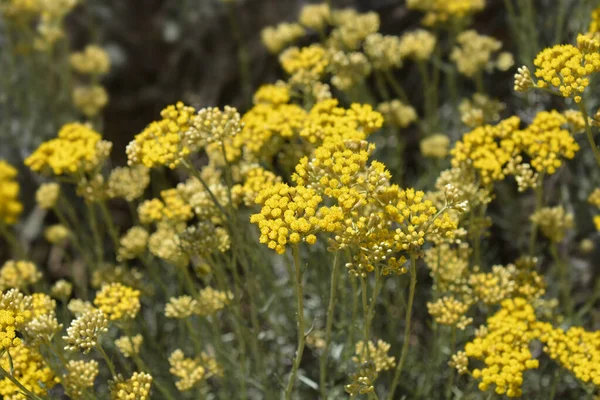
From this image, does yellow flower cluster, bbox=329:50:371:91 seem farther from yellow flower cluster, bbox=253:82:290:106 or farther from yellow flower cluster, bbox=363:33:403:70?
yellow flower cluster, bbox=253:82:290:106

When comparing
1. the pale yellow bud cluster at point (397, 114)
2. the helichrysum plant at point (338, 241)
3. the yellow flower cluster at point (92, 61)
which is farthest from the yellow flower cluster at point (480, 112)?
the yellow flower cluster at point (92, 61)

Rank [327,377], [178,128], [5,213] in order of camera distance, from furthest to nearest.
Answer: [5,213] → [327,377] → [178,128]

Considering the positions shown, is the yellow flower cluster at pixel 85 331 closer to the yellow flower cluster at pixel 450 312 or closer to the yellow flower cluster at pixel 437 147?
the yellow flower cluster at pixel 450 312

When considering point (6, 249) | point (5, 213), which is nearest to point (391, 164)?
point (5, 213)

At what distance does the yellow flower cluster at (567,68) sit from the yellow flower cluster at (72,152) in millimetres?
1672

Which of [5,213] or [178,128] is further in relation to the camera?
[5,213]

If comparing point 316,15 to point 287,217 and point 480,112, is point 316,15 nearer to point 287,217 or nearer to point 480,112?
point 480,112

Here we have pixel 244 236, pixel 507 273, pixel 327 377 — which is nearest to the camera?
pixel 507 273

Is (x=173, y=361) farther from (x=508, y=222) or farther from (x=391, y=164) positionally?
(x=508, y=222)

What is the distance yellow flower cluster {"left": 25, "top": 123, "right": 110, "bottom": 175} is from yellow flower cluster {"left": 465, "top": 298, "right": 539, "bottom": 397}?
162 centimetres

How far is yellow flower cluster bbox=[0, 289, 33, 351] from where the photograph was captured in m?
2.07

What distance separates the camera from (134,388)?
226 cm

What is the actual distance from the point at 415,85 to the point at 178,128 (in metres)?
2.46

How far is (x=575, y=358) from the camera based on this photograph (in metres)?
2.36
